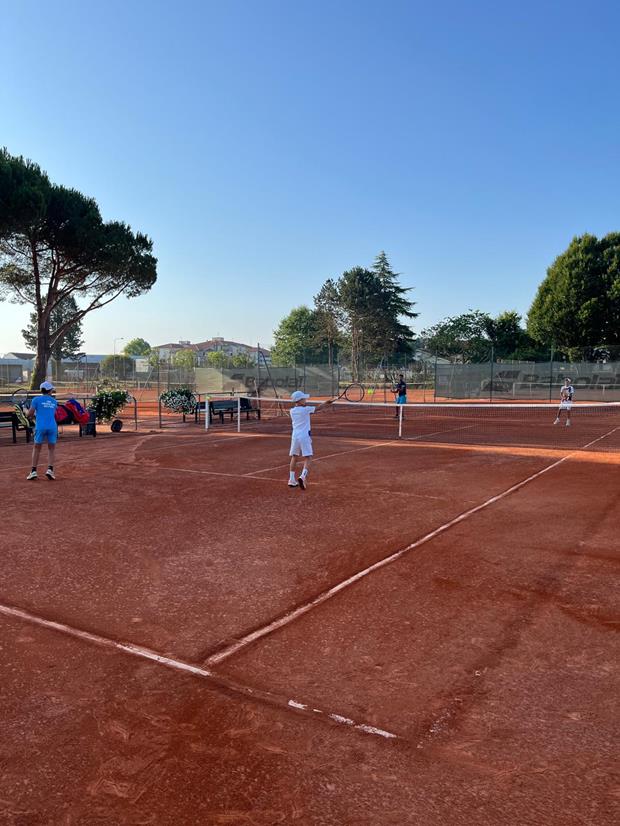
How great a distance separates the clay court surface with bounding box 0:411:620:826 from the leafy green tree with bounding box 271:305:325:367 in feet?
230

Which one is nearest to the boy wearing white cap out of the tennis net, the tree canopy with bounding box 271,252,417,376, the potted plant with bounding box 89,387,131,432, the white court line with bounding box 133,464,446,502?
the white court line with bounding box 133,464,446,502

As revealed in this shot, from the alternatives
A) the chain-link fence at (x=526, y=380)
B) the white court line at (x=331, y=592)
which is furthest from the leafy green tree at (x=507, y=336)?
the white court line at (x=331, y=592)

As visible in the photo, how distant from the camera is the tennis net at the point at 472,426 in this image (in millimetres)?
16641

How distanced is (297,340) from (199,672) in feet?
299

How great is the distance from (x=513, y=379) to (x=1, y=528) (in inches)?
1397

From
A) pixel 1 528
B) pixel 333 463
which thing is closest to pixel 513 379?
pixel 333 463

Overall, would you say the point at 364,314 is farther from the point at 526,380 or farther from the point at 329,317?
the point at 526,380

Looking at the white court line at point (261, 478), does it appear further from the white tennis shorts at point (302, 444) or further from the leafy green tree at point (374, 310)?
the leafy green tree at point (374, 310)

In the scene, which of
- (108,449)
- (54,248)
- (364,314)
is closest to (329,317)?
(364,314)

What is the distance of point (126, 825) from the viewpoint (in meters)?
2.46

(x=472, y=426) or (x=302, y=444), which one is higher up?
(x=302, y=444)

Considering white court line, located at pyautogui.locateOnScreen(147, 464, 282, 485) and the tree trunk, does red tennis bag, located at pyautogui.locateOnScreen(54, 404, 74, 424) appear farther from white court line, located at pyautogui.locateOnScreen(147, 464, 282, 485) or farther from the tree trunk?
the tree trunk

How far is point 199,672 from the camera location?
3670mm

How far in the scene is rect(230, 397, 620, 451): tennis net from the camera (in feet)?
54.6
